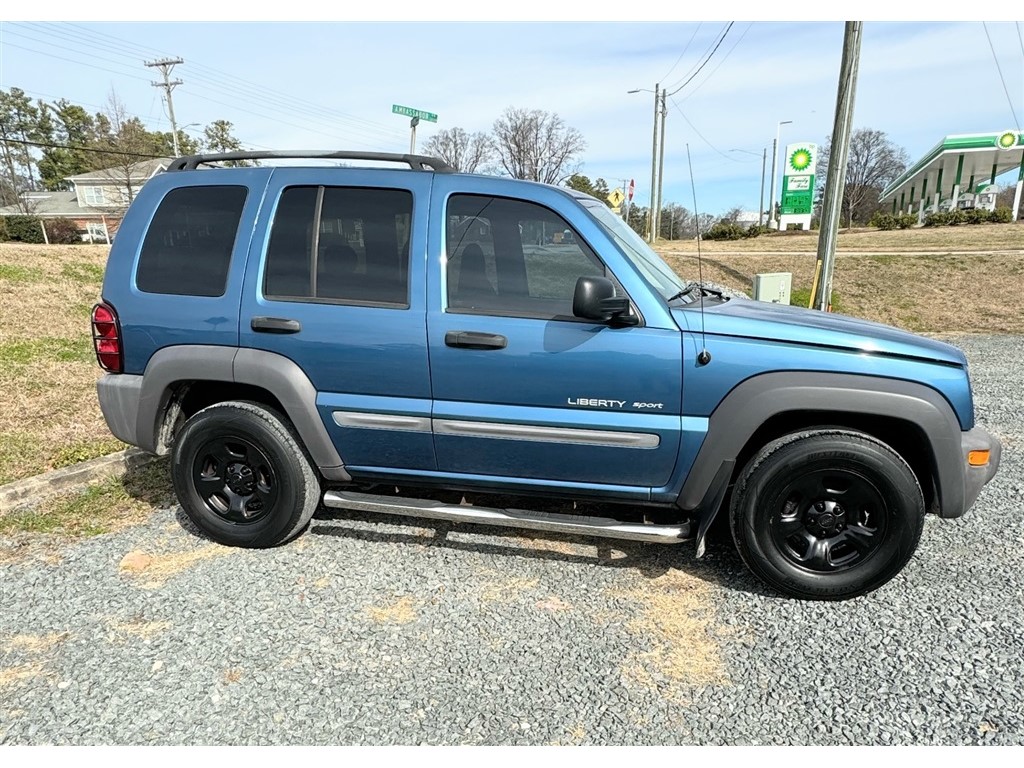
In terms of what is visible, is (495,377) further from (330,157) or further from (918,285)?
(918,285)

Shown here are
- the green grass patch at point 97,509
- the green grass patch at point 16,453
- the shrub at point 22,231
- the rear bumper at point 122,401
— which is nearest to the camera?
the rear bumper at point 122,401

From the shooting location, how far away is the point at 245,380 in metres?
3.16

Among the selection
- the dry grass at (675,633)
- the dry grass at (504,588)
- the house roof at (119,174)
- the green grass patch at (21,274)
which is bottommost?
the dry grass at (675,633)

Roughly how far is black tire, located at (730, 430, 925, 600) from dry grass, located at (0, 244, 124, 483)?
4.48m

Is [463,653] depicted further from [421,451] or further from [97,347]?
[97,347]

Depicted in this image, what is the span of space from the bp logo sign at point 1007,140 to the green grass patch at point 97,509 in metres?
44.8

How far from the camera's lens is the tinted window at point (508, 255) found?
2.97m

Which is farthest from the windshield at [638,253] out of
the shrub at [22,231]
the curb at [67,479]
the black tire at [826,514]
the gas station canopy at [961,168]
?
the shrub at [22,231]

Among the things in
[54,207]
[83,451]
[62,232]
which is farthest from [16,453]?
[54,207]

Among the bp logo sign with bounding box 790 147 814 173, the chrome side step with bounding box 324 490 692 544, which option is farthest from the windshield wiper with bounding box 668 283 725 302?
the bp logo sign with bounding box 790 147 814 173

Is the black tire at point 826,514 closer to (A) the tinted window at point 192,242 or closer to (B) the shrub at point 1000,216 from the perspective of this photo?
(A) the tinted window at point 192,242

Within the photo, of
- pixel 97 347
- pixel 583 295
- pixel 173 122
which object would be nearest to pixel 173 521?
pixel 97 347

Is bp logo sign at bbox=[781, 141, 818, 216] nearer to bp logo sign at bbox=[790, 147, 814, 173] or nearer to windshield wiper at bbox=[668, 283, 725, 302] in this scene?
bp logo sign at bbox=[790, 147, 814, 173]

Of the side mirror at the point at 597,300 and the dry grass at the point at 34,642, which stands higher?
the side mirror at the point at 597,300
